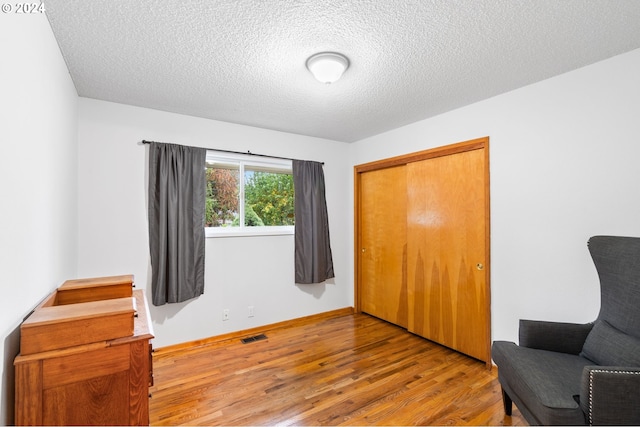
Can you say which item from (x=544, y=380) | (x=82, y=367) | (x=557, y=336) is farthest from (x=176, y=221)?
(x=557, y=336)

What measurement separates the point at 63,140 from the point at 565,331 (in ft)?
11.9

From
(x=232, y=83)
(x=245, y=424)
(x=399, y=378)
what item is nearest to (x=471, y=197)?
(x=399, y=378)

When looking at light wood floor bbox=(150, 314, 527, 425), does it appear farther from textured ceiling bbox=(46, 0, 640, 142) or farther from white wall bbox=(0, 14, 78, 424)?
textured ceiling bbox=(46, 0, 640, 142)

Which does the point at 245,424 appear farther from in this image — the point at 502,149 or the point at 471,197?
the point at 502,149

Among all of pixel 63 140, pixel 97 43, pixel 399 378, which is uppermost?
pixel 97 43

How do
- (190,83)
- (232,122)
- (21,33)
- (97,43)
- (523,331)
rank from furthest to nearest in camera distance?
(232,122) < (190,83) < (523,331) < (97,43) < (21,33)

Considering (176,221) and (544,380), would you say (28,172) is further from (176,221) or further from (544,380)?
(544,380)

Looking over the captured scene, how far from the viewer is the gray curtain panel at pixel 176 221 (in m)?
2.81

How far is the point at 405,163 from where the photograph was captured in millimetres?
3453

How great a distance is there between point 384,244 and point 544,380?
2371mm

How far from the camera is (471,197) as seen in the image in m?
2.77

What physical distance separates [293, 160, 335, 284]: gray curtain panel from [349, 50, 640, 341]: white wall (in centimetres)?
184

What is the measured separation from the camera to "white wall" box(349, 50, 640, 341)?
6.24 ft

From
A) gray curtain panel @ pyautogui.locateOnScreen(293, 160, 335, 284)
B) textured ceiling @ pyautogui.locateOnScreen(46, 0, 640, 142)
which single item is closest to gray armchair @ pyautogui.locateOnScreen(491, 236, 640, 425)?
textured ceiling @ pyautogui.locateOnScreen(46, 0, 640, 142)
